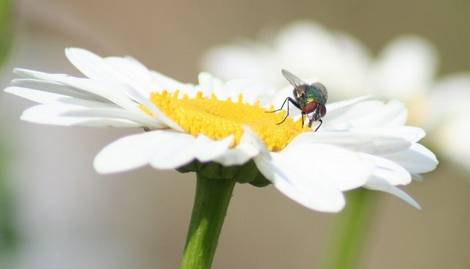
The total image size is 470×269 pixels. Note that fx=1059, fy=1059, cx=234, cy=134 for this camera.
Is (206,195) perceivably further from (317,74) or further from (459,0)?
(459,0)

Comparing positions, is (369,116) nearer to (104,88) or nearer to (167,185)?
(104,88)

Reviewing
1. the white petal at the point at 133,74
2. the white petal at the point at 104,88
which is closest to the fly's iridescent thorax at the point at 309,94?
the white petal at the point at 133,74

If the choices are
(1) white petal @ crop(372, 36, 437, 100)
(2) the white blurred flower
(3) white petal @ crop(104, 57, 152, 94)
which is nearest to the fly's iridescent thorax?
(3) white petal @ crop(104, 57, 152, 94)

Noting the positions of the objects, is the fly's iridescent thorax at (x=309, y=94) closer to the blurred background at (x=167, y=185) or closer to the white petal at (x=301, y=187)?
the white petal at (x=301, y=187)

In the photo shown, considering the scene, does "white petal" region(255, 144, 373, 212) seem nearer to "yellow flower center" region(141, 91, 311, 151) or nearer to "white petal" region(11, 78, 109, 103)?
"yellow flower center" region(141, 91, 311, 151)

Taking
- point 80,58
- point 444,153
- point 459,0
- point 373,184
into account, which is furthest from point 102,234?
point 373,184
